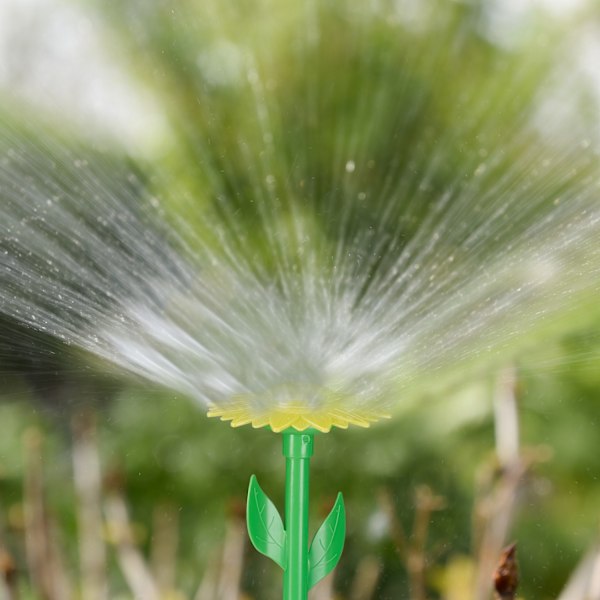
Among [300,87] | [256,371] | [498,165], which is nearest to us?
[256,371]

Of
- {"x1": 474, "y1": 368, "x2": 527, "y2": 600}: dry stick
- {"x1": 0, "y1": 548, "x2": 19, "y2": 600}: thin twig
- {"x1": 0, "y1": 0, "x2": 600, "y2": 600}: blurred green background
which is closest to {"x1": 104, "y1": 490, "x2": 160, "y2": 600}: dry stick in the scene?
{"x1": 0, "y1": 0, "x2": 600, "y2": 600}: blurred green background

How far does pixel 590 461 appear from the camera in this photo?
1097 millimetres

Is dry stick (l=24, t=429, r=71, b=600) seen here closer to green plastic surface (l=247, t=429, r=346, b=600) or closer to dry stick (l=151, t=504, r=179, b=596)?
dry stick (l=151, t=504, r=179, b=596)

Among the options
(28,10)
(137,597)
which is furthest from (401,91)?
(137,597)

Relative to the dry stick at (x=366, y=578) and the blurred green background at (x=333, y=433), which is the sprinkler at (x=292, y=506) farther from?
the dry stick at (x=366, y=578)

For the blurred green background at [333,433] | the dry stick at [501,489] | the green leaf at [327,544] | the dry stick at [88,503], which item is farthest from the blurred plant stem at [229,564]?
the green leaf at [327,544]

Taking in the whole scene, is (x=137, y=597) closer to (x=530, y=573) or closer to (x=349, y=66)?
(x=530, y=573)

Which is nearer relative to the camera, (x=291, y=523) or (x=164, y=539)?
(x=291, y=523)

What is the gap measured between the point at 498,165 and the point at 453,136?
11 cm

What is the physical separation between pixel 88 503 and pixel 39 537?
0.08m

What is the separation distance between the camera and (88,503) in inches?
45.7

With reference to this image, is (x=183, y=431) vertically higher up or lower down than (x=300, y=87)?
lower down

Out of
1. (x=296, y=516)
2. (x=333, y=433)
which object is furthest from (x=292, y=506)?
(x=333, y=433)

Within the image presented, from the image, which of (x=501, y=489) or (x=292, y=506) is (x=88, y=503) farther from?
(x=292, y=506)
